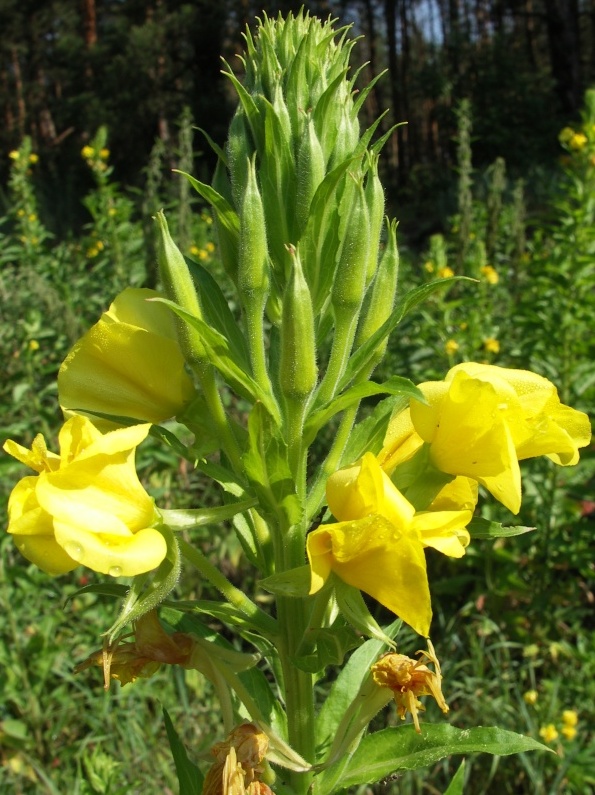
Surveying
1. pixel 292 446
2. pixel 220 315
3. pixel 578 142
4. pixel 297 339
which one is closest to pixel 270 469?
pixel 292 446

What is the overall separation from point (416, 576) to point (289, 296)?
0.40 meters

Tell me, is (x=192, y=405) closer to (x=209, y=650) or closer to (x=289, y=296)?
(x=289, y=296)

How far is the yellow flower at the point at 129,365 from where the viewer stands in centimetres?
109

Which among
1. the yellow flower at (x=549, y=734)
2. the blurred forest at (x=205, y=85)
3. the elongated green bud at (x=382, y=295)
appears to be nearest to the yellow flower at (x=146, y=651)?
the elongated green bud at (x=382, y=295)

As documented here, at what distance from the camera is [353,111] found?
116 centimetres

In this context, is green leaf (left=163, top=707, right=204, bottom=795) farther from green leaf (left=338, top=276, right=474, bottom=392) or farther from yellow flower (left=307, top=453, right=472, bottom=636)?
green leaf (left=338, top=276, right=474, bottom=392)

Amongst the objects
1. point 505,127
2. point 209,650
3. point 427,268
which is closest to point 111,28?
point 505,127

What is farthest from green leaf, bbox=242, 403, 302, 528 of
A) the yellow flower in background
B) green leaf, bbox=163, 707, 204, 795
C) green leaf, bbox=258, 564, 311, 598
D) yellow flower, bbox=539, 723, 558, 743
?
the yellow flower in background

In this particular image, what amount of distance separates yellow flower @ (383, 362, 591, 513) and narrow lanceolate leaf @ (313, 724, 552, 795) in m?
0.38

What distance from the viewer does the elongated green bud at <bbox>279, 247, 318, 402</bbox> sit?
0.96 m

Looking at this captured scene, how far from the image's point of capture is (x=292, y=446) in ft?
3.61

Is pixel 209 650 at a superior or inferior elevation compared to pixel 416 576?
inferior

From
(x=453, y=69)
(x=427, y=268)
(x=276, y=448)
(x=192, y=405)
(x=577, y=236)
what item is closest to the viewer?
(x=276, y=448)

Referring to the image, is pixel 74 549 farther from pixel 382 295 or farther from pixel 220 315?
pixel 382 295
